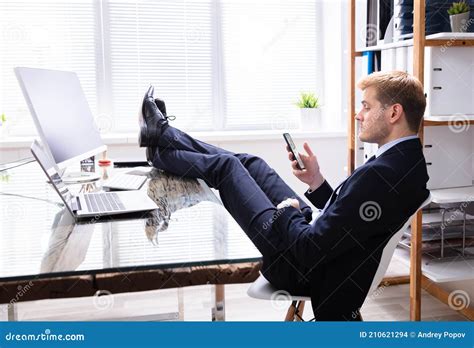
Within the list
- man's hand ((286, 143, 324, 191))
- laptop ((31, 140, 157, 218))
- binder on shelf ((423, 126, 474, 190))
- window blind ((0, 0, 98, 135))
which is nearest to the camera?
laptop ((31, 140, 157, 218))

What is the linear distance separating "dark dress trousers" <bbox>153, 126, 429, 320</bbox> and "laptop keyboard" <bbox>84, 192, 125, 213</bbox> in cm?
39

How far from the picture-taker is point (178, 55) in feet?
11.6

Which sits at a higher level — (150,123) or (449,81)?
(449,81)

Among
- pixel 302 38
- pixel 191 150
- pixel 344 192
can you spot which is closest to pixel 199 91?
pixel 302 38

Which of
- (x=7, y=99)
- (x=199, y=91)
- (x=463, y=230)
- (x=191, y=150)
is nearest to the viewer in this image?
(x=191, y=150)

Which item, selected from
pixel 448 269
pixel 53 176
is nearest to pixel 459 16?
pixel 448 269

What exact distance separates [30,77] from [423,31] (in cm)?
148

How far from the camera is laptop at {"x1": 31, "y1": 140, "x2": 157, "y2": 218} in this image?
132 centimetres

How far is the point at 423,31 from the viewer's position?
2.12m

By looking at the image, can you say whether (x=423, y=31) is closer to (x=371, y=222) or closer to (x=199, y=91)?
(x=371, y=222)

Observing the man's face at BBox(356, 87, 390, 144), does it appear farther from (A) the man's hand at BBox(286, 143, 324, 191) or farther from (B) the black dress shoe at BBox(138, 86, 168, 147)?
(B) the black dress shoe at BBox(138, 86, 168, 147)

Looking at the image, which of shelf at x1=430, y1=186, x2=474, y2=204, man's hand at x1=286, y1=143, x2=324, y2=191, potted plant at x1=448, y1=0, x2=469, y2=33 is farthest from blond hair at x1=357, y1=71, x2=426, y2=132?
potted plant at x1=448, y1=0, x2=469, y2=33

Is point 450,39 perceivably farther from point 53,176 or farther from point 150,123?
point 53,176

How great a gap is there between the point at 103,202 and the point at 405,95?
0.91 meters
